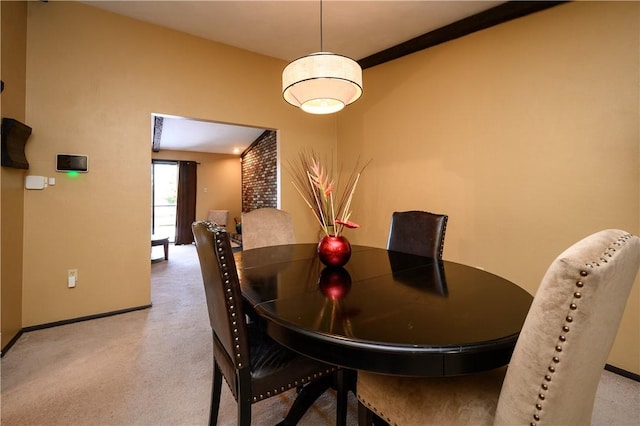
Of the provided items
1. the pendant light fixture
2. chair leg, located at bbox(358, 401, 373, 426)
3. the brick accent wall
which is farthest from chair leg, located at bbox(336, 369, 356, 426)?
the brick accent wall

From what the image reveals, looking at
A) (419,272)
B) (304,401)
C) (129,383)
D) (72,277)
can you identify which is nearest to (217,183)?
(72,277)

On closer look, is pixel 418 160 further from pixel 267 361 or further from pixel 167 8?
pixel 167 8

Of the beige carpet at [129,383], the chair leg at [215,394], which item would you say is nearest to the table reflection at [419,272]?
the beige carpet at [129,383]

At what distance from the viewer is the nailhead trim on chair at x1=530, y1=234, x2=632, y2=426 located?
1.83 feet

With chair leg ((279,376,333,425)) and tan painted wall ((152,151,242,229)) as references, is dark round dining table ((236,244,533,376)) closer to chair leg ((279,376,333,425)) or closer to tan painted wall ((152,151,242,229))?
chair leg ((279,376,333,425))

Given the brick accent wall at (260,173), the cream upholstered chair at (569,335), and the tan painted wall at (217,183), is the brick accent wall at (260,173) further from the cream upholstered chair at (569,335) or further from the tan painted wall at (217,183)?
the cream upholstered chair at (569,335)

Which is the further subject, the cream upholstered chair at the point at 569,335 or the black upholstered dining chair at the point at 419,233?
the black upholstered dining chair at the point at 419,233

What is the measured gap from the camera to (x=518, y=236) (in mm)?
2342

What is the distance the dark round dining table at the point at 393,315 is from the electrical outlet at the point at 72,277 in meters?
Answer: 2.00

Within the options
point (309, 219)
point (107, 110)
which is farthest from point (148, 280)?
point (309, 219)

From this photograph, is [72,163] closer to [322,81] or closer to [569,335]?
[322,81]

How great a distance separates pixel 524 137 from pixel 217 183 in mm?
7203

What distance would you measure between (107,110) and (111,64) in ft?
1.40

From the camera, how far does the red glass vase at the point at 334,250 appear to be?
1453 millimetres
